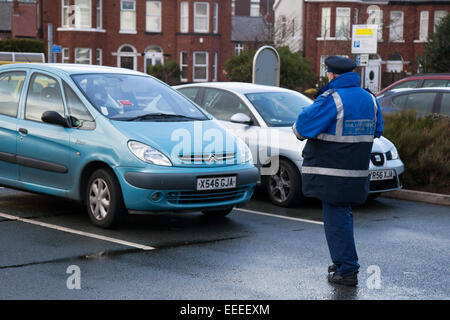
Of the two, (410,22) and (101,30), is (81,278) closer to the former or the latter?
(101,30)

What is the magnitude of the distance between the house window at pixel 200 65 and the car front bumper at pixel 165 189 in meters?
41.7

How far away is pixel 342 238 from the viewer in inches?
223

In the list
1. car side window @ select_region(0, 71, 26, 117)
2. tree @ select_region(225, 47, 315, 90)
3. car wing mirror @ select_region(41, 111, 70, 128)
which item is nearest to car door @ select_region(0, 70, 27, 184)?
car side window @ select_region(0, 71, 26, 117)

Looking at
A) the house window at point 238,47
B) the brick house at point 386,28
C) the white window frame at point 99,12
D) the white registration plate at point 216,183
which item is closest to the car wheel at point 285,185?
the white registration plate at point 216,183

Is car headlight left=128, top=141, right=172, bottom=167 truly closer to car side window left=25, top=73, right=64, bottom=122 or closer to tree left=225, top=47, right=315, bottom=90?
car side window left=25, top=73, right=64, bottom=122

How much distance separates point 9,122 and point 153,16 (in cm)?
4102

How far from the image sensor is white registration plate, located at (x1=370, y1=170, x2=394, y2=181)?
938 centimetres

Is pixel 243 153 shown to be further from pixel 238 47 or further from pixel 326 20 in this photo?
pixel 238 47

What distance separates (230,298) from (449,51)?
2772 cm

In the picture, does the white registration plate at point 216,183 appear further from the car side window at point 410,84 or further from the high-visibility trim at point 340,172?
the car side window at point 410,84

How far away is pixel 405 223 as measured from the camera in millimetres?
8484

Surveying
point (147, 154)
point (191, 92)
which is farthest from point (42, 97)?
point (191, 92)

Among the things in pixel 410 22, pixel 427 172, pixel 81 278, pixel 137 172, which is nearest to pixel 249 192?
pixel 137 172

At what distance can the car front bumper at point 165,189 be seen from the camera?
7234 millimetres
